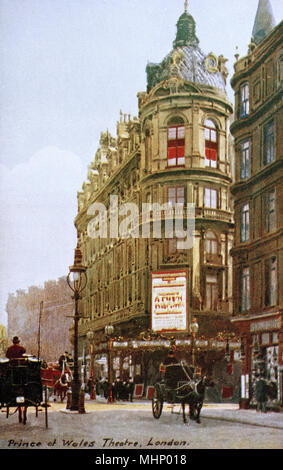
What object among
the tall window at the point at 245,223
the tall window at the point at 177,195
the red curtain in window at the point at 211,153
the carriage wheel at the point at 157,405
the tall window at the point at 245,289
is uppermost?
the red curtain in window at the point at 211,153

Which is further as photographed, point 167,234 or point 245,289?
point 167,234

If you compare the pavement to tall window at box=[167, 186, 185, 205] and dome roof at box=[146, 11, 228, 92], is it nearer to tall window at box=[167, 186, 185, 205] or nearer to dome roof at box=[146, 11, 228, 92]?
dome roof at box=[146, 11, 228, 92]

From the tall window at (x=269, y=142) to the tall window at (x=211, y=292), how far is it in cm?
720

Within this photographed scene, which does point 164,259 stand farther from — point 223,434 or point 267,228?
point 223,434

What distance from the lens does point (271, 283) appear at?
21297mm

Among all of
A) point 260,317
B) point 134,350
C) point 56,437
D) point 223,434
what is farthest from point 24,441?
point 134,350

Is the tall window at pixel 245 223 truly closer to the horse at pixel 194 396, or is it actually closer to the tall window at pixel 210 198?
the tall window at pixel 210 198

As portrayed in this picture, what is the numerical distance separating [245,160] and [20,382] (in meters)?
9.92

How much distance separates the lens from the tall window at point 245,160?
75.6ft

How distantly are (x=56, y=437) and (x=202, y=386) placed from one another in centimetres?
467

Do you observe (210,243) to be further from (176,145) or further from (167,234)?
(176,145)

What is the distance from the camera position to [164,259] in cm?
2588

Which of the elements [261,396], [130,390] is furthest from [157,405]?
[130,390]

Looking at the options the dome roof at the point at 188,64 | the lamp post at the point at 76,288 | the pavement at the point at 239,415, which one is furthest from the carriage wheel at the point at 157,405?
the dome roof at the point at 188,64
